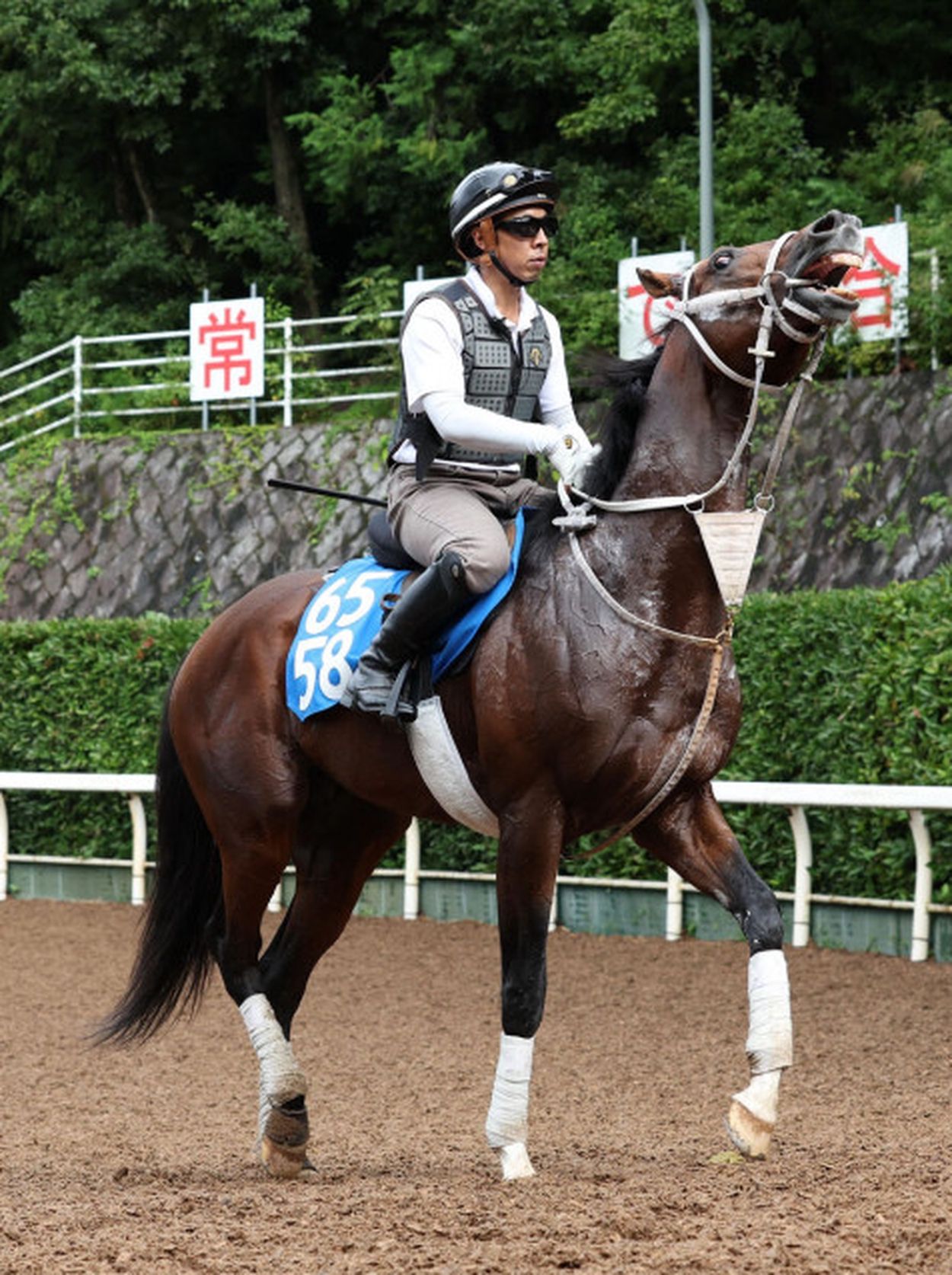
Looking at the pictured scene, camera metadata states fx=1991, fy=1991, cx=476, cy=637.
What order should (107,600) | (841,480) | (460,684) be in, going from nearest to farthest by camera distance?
(460,684) < (841,480) < (107,600)

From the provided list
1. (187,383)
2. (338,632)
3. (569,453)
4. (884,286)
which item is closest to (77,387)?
(187,383)

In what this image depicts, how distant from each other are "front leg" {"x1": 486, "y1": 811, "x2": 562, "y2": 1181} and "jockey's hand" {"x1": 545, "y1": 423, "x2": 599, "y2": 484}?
→ 38.5 inches

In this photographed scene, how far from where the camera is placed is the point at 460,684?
575cm

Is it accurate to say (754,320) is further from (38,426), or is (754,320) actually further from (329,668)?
(38,426)

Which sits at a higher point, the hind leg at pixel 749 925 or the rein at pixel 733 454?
the rein at pixel 733 454

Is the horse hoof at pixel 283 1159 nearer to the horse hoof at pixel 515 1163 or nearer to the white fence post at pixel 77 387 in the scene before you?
the horse hoof at pixel 515 1163

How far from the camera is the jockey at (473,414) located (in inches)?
223

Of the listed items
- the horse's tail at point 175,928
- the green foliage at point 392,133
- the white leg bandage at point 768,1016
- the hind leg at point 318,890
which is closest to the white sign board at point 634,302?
the green foliage at point 392,133

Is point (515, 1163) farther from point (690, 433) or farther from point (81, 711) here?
point (81, 711)

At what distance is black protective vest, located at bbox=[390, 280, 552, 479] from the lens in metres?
5.81

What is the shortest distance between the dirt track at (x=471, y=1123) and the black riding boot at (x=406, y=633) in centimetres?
137

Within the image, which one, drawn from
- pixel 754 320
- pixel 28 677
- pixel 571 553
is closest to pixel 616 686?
pixel 571 553

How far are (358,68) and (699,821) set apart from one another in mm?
27395

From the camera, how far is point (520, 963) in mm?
5488
